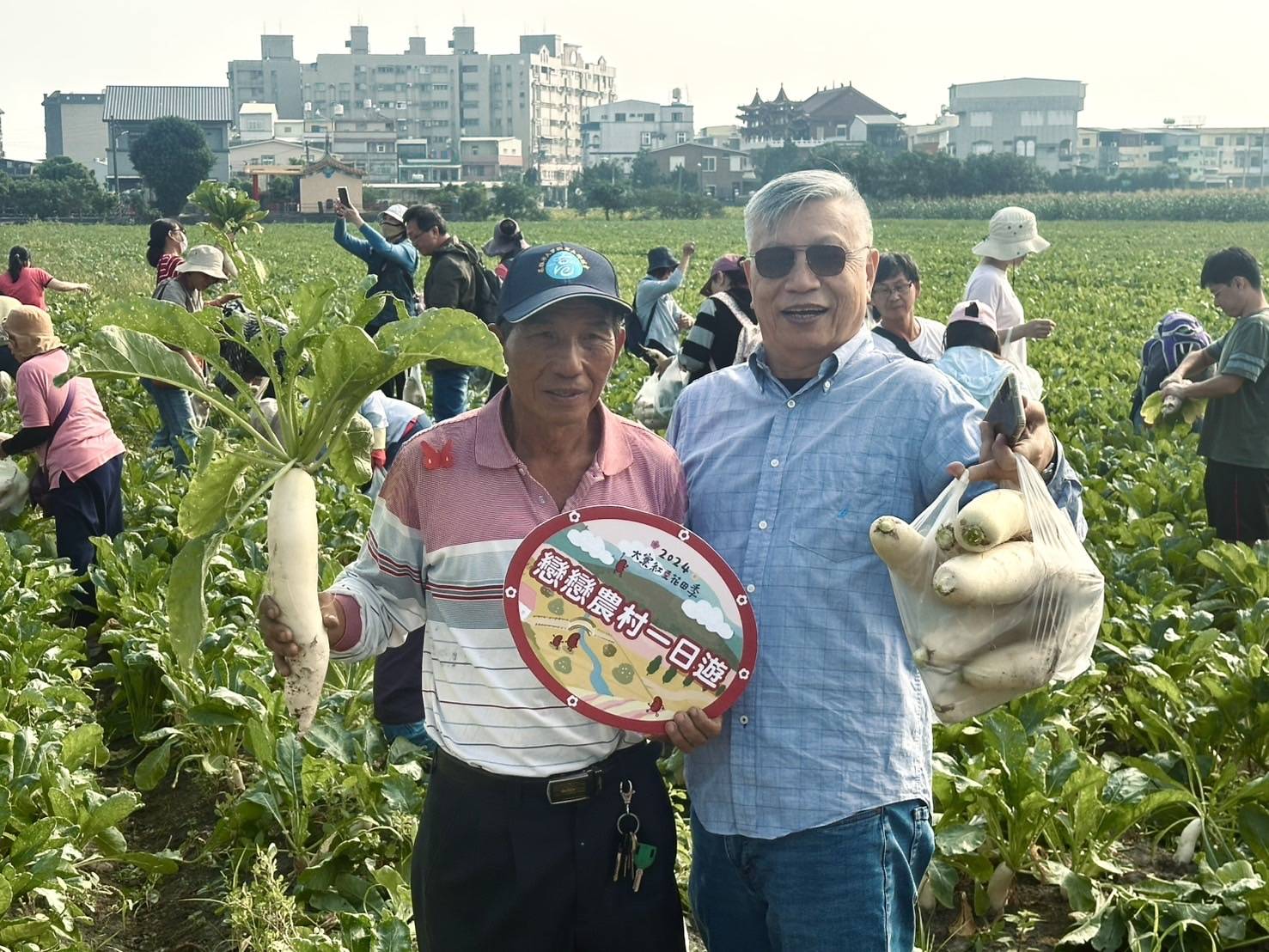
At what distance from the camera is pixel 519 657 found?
244 cm

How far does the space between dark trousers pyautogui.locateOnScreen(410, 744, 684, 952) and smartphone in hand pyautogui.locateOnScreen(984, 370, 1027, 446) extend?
91 centimetres

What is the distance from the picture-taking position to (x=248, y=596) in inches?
247

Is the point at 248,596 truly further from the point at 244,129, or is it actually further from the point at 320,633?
the point at 244,129

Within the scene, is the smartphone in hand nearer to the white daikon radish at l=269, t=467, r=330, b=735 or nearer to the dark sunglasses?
the dark sunglasses

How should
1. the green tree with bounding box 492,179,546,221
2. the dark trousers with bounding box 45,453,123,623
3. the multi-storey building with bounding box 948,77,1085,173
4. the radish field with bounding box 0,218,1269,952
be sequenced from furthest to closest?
the multi-storey building with bounding box 948,77,1085,173, the green tree with bounding box 492,179,546,221, the dark trousers with bounding box 45,453,123,623, the radish field with bounding box 0,218,1269,952

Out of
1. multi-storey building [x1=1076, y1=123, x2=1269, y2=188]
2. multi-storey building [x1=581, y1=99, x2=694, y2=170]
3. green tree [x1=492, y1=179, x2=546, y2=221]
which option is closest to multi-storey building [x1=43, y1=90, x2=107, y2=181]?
multi-storey building [x1=581, y1=99, x2=694, y2=170]

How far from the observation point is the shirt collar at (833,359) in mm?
2422

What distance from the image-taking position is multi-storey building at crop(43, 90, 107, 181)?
13750cm

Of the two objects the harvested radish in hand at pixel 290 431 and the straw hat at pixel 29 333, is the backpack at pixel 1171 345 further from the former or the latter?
the harvested radish in hand at pixel 290 431

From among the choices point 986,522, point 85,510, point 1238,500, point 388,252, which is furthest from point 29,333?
point 1238,500

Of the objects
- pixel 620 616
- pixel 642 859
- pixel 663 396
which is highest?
pixel 620 616

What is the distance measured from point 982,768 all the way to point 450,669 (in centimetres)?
239

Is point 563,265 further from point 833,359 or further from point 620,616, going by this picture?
point 620,616

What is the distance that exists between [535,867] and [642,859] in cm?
20
